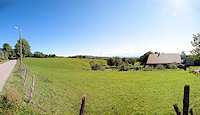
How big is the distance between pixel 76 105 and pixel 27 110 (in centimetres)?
398

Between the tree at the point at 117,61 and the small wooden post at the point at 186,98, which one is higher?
the small wooden post at the point at 186,98

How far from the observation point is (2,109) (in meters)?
5.29

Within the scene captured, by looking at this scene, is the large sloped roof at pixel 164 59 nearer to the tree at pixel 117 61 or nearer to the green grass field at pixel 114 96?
the tree at pixel 117 61

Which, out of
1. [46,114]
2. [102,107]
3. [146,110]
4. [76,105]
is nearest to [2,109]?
[46,114]

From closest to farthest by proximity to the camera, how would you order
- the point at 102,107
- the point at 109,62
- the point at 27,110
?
the point at 27,110, the point at 102,107, the point at 109,62

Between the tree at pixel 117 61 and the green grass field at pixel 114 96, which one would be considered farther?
the tree at pixel 117 61

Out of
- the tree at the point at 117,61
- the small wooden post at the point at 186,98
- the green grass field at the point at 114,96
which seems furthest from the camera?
the tree at the point at 117,61

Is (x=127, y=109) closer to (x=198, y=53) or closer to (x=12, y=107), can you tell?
(x=12, y=107)

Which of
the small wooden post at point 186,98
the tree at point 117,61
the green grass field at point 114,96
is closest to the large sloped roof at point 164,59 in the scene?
the tree at point 117,61

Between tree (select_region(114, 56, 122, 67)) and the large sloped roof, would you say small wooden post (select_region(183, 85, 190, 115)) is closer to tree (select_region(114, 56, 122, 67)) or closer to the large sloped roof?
the large sloped roof

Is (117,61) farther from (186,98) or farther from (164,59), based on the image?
(186,98)

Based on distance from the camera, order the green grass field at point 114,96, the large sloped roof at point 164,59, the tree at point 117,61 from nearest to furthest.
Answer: the green grass field at point 114,96, the large sloped roof at point 164,59, the tree at point 117,61

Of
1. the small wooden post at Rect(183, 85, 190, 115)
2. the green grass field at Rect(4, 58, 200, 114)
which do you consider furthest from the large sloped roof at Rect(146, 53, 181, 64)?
the small wooden post at Rect(183, 85, 190, 115)

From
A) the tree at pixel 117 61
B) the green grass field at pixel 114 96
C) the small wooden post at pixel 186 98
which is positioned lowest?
the green grass field at pixel 114 96
